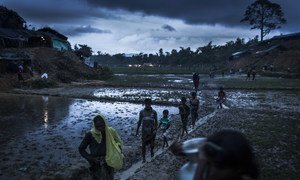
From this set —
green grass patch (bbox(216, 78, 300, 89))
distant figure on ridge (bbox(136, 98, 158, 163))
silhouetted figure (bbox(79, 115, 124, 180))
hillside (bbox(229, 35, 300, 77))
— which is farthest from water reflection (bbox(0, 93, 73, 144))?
hillside (bbox(229, 35, 300, 77))

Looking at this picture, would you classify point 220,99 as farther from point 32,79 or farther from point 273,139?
point 32,79

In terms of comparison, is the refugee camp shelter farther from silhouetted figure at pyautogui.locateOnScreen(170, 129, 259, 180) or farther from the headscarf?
silhouetted figure at pyautogui.locateOnScreen(170, 129, 259, 180)

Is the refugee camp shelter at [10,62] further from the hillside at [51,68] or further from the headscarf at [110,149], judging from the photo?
the headscarf at [110,149]

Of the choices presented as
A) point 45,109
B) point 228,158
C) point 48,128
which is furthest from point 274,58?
point 228,158

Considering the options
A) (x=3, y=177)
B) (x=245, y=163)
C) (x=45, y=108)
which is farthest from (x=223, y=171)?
(x=45, y=108)

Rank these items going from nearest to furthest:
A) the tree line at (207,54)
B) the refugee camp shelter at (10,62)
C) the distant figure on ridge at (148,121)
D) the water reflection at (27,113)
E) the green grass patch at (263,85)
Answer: the distant figure on ridge at (148,121) → the water reflection at (27,113) → the green grass patch at (263,85) → the refugee camp shelter at (10,62) → the tree line at (207,54)

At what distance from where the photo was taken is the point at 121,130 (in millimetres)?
18328

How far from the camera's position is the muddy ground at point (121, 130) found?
1125 cm

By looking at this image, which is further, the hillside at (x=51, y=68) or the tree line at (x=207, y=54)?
the tree line at (x=207, y=54)

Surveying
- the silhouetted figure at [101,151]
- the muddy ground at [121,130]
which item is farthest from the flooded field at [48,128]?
the silhouetted figure at [101,151]

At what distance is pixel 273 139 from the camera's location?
14.9m

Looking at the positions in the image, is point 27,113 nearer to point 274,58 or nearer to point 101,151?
point 101,151

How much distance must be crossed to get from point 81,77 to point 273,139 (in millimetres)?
44271

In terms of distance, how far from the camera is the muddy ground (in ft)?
36.9
